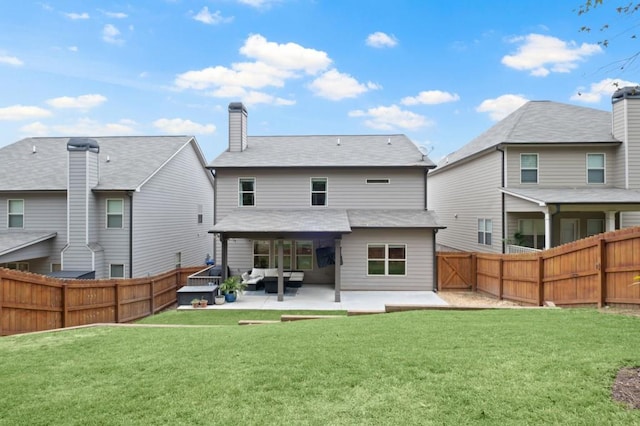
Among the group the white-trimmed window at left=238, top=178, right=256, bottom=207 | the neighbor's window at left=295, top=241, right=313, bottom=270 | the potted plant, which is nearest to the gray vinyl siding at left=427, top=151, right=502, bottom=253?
the neighbor's window at left=295, top=241, right=313, bottom=270

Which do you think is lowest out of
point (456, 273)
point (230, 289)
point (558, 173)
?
point (230, 289)

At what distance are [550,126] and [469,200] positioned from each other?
212 inches

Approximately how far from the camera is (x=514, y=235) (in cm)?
1650

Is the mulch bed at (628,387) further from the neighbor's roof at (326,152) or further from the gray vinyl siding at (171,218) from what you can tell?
the gray vinyl siding at (171,218)

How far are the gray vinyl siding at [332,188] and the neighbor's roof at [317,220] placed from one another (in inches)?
16.4

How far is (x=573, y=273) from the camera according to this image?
9.68 metres

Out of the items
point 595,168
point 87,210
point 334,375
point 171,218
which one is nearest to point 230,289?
point 87,210

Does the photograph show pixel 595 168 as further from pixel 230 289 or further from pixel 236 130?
pixel 236 130

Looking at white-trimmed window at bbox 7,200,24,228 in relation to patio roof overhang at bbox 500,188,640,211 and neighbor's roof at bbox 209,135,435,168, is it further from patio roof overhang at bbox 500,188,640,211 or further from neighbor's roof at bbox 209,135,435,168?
patio roof overhang at bbox 500,188,640,211

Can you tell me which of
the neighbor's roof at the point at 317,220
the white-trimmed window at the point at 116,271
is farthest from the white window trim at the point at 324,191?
the white-trimmed window at the point at 116,271

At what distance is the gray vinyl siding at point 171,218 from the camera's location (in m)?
16.4

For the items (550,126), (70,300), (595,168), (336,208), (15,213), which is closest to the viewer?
(70,300)

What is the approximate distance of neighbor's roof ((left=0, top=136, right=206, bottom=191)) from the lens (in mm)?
16156

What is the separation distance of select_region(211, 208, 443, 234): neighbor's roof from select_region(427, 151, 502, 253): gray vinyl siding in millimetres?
3603
